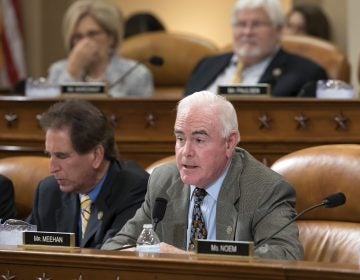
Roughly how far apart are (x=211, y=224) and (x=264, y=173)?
0.93 feet

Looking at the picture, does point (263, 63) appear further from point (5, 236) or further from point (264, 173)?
point (5, 236)

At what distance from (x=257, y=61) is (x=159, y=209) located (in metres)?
2.69

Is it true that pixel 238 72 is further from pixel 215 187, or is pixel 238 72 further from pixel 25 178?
pixel 215 187

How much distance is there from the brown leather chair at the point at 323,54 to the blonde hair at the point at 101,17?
3.86ft

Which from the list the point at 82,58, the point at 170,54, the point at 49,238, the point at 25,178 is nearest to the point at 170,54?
the point at 170,54

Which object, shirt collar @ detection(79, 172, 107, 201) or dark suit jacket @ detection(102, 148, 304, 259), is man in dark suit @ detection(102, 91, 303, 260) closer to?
dark suit jacket @ detection(102, 148, 304, 259)

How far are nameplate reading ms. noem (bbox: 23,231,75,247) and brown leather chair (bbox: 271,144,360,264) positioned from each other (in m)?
1.09

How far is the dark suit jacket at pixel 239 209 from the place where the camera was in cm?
371

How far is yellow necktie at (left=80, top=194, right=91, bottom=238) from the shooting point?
4.49 meters

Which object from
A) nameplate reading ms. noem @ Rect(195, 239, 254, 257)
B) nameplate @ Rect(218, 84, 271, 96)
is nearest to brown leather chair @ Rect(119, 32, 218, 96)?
nameplate @ Rect(218, 84, 271, 96)

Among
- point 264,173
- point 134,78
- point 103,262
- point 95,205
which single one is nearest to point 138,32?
point 134,78

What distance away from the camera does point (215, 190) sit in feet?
12.9

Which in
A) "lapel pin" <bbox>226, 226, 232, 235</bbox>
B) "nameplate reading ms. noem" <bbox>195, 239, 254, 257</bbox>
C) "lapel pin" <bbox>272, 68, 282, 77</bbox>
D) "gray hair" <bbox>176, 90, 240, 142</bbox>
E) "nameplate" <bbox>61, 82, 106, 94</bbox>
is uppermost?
"lapel pin" <bbox>272, 68, 282, 77</bbox>

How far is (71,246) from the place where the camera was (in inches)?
132
